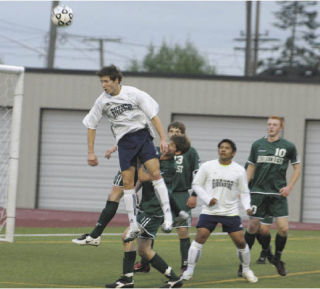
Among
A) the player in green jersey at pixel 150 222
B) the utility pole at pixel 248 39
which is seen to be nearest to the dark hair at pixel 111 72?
the player in green jersey at pixel 150 222

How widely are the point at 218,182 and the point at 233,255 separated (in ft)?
14.0

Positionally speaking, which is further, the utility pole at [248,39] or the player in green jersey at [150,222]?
the utility pole at [248,39]

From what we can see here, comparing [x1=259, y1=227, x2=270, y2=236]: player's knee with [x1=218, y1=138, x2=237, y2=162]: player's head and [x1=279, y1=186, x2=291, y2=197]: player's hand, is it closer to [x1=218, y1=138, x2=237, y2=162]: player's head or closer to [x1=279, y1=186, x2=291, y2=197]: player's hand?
[x1=279, y1=186, x2=291, y2=197]: player's hand

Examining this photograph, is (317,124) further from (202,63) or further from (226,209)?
(202,63)

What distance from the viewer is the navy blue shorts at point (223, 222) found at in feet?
34.3

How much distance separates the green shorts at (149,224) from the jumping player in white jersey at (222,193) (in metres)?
0.55

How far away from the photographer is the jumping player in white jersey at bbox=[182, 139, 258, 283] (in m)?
10.5

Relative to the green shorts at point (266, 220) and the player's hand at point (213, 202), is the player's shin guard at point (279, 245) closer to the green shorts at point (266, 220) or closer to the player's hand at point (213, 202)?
the green shorts at point (266, 220)

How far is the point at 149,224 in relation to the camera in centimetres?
1085

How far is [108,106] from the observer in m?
10.2

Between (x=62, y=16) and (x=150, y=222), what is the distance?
17.4 feet

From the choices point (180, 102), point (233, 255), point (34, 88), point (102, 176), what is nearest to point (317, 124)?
point (180, 102)

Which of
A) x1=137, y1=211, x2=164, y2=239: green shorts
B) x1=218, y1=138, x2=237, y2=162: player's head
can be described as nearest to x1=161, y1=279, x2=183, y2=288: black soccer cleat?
x1=137, y1=211, x2=164, y2=239: green shorts

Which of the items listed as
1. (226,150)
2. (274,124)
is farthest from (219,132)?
(226,150)
